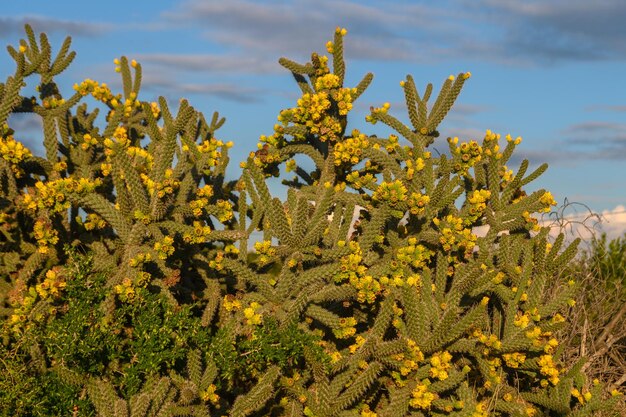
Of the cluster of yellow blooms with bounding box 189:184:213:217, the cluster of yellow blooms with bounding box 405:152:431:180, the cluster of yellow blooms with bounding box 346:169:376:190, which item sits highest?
the cluster of yellow blooms with bounding box 405:152:431:180

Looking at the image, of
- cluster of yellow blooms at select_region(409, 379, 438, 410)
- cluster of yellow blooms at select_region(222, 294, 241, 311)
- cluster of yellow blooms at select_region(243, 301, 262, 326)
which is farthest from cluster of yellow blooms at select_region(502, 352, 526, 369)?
cluster of yellow blooms at select_region(222, 294, 241, 311)

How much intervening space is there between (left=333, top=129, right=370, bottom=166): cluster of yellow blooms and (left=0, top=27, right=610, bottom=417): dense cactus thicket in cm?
2

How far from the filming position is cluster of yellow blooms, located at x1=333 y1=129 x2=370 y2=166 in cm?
799

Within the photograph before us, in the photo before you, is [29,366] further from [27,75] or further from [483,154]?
[483,154]

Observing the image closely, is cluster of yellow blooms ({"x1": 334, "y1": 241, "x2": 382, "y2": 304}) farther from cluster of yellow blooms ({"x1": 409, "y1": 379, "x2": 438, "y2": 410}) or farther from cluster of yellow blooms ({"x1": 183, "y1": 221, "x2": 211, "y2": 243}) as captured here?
cluster of yellow blooms ({"x1": 183, "y1": 221, "x2": 211, "y2": 243})

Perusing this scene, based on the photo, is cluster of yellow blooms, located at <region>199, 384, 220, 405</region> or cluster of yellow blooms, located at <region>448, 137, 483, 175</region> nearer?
cluster of yellow blooms, located at <region>199, 384, 220, 405</region>

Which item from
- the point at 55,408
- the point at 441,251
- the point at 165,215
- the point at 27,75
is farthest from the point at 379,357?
the point at 27,75

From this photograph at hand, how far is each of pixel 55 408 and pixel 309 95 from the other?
11.5ft

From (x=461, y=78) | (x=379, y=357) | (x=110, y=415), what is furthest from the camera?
(x=461, y=78)

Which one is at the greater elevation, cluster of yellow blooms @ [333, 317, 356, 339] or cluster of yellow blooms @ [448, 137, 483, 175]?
cluster of yellow blooms @ [448, 137, 483, 175]

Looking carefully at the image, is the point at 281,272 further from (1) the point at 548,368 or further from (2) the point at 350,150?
(1) the point at 548,368

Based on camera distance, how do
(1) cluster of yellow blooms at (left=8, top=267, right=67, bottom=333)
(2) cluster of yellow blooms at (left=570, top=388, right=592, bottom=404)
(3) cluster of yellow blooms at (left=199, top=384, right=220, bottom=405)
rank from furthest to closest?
(2) cluster of yellow blooms at (left=570, top=388, right=592, bottom=404) → (1) cluster of yellow blooms at (left=8, top=267, right=67, bottom=333) → (3) cluster of yellow blooms at (left=199, top=384, right=220, bottom=405)

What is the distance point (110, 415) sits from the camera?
263 inches

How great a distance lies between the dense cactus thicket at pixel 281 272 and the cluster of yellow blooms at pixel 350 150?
2cm
